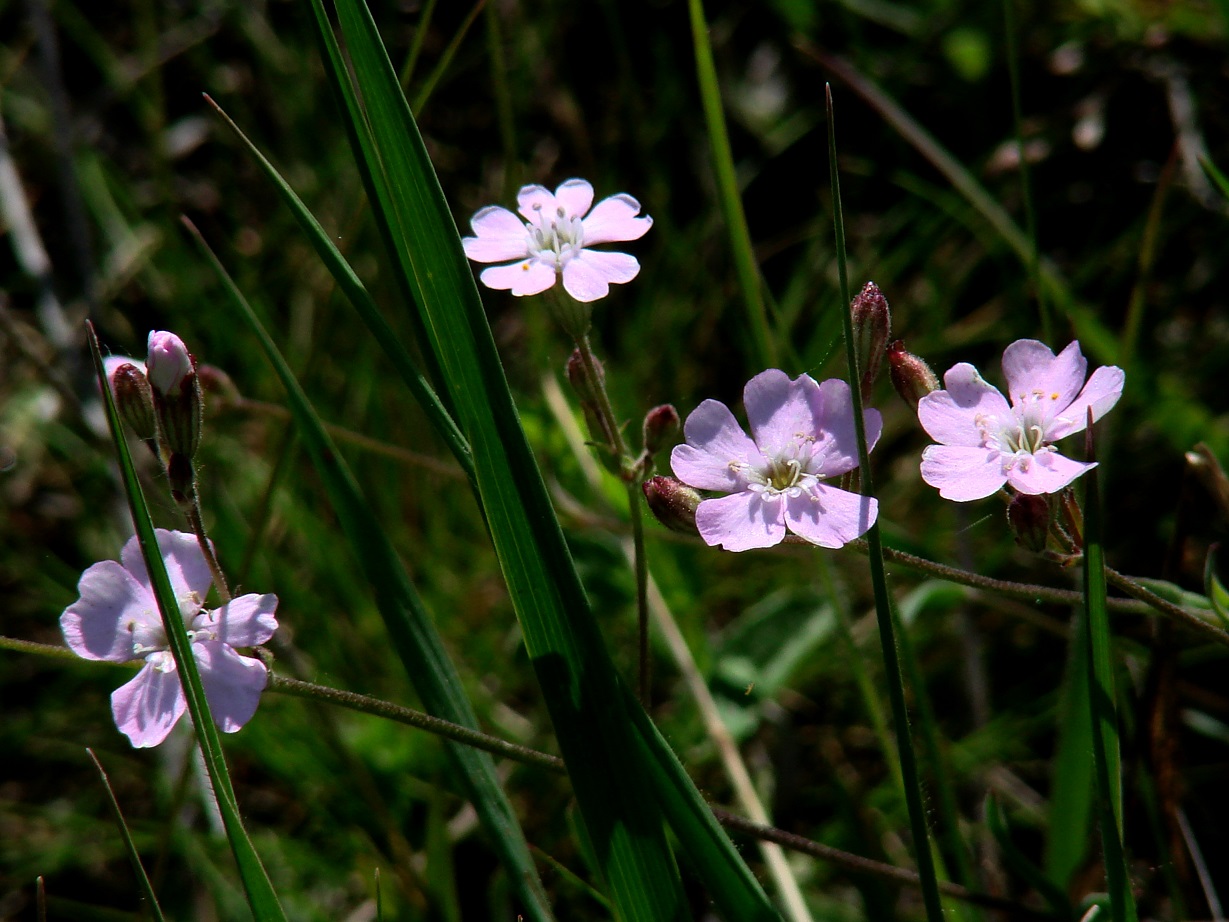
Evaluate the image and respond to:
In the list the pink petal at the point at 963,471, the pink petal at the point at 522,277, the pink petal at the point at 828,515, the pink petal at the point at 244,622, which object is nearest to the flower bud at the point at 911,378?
the pink petal at the point at 963,471

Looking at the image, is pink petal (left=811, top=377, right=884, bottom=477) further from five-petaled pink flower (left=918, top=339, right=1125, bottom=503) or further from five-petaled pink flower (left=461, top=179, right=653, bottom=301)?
five-petaled pink flower (left=461, top=179, right=653, bottom=301)

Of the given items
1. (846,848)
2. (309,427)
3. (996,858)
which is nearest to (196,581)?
(309,427)

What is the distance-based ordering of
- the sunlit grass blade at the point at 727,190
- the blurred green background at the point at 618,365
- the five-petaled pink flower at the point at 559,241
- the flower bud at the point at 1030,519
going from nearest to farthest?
the flower bud at the point at 1030,519
the five-petaled pink flower at the point at 559,241
the sunlit grass blade at the point at 727,190
the blurred green background at the point at 618,365

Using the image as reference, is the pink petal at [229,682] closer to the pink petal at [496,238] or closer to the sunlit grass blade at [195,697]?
the sunlit grass blade at [195,697]

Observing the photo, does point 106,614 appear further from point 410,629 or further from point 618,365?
point 618,365

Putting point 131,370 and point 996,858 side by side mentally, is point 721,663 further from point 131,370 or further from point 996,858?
point 131,370

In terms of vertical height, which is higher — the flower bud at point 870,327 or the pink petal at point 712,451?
the flower bud at point 870,327

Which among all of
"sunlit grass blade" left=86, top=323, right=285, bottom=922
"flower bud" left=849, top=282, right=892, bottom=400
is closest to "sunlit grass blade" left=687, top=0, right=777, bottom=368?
"flower bud" left=849, top=282, right=892, bottom=400
